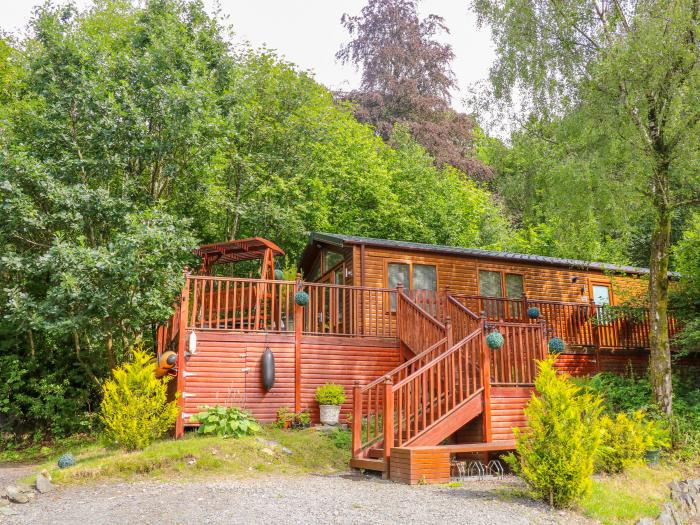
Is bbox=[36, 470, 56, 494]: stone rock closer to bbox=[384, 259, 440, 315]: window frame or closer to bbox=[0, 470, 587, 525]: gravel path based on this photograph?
bbox=[0, 470, 587, 525]: gravel path

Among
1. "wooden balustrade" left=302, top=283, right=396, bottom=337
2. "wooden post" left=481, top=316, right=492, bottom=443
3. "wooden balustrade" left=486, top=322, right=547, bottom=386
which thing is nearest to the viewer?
"wooden post" left=481, top=316, right=492, bottom=443

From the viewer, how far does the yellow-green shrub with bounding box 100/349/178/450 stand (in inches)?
359

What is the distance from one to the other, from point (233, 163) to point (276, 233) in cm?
275

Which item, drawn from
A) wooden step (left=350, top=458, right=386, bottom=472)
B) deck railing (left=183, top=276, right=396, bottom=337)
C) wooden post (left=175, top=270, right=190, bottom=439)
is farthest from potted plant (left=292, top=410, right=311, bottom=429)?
wooden step (left=350, top=458, right=386, bottom=472)

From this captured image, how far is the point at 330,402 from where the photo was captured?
37.5ft

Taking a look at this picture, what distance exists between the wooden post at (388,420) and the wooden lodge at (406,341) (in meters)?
0.01

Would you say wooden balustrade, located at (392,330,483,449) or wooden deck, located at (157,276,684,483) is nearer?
wooden balustrade, located at (392,330,483,449)

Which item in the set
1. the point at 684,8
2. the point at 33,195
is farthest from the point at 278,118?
the point at 684,8

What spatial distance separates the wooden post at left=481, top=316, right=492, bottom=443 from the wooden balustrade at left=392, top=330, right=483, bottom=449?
0.21 ft

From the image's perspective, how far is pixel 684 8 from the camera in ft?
35.6

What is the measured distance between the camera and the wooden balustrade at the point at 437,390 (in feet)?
27.5

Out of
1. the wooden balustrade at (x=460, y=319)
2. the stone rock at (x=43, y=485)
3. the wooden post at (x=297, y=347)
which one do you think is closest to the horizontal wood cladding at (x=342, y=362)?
the wooden post at (x=297, y=347)

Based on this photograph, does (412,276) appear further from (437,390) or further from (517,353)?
(437,390)

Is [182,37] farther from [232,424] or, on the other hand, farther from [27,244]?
[232,424]
